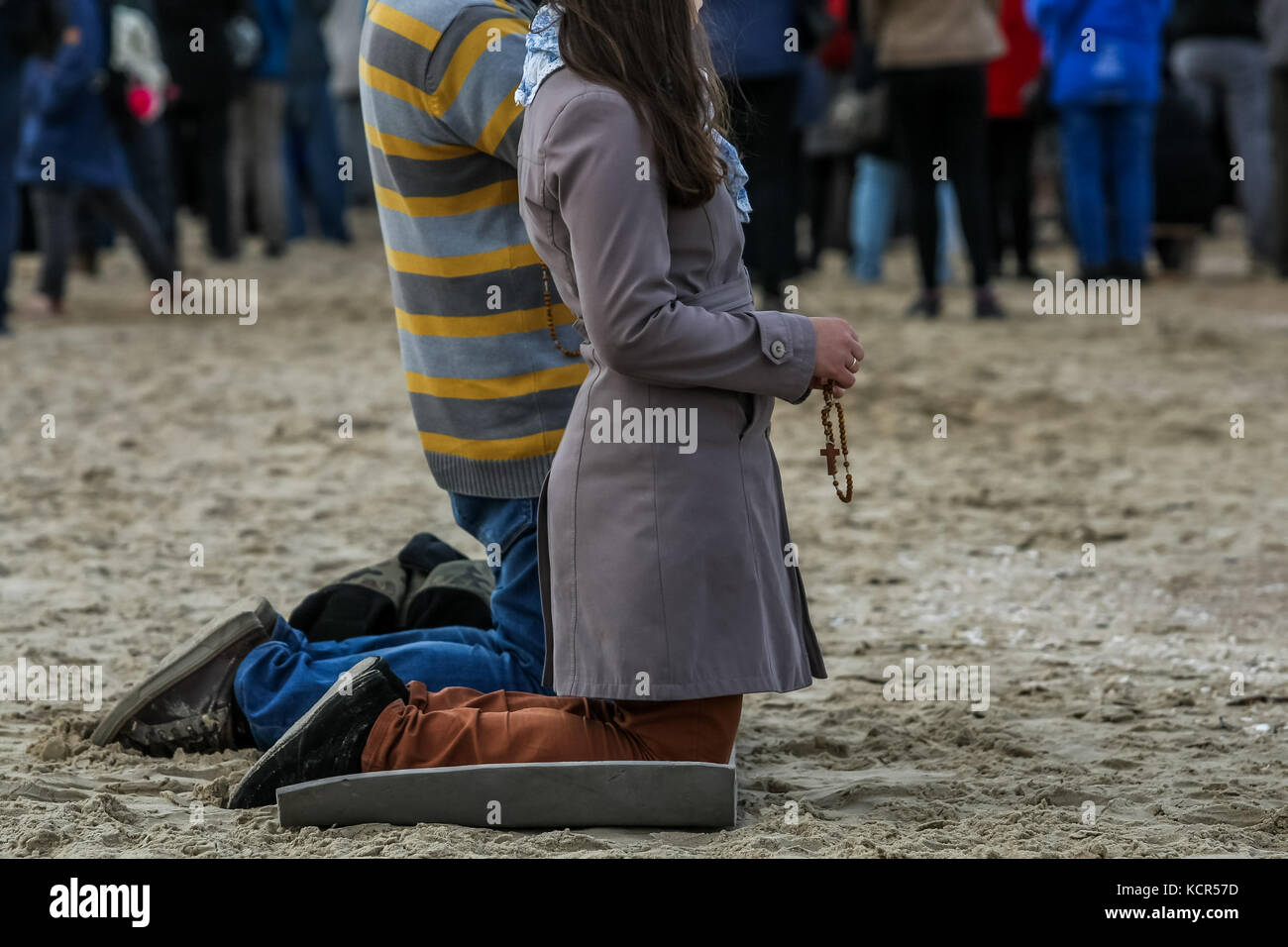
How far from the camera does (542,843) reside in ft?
7.69

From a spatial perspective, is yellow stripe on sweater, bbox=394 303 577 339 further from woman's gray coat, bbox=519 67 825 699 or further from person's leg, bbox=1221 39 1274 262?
person's leg, bbox=1221 39 1274 262

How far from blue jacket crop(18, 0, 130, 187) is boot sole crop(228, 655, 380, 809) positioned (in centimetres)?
604

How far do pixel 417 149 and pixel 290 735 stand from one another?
931mm

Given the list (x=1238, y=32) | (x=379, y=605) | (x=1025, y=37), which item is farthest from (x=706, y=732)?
(x=1238, y=32)

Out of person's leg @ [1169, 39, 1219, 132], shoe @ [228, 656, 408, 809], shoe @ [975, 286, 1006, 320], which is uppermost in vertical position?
person's leg @ [1169, 39, 1219, 132]

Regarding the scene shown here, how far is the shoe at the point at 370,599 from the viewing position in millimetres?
3043

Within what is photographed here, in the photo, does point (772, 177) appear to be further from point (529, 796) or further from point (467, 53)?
point (529, 796)

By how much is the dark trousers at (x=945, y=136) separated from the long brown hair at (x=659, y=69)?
17.8 feet

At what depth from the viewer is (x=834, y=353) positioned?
233cm

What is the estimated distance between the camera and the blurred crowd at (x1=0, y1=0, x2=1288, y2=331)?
745cm

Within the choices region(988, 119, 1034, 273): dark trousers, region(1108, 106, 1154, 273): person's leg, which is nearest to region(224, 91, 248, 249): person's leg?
region(988, 119, 1034, 273): dark trousers

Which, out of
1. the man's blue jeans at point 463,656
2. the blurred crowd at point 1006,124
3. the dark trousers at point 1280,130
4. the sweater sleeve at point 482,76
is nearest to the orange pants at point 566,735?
the man's blue jeans at point 463,656

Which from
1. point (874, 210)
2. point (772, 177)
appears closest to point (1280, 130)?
point (874, 210)

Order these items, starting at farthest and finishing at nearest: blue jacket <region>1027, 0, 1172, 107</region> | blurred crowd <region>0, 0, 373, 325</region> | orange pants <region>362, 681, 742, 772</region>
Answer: blue jacket <region>1027, 0, 1172, 107</region>, blurred crowd <region>0, 0, 373, 325</region>, orange pants <region>362, 681, 742, 772</region>
